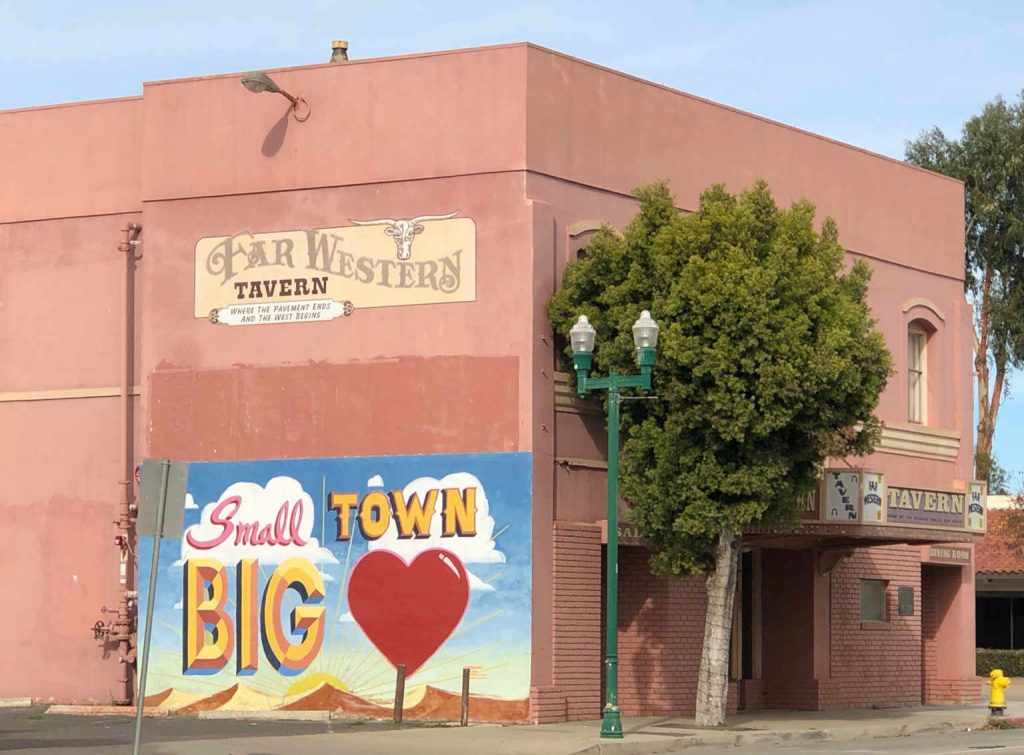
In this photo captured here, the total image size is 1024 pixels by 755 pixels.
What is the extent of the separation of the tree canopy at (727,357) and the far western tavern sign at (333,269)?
5.71 ft

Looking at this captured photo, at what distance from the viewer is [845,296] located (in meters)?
24.3

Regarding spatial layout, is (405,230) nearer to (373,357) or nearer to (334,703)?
(373,357)

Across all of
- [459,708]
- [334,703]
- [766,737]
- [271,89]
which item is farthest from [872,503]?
[271,89]

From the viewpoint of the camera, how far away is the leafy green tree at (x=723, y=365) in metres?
23.4

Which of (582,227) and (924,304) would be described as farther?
(924,304)

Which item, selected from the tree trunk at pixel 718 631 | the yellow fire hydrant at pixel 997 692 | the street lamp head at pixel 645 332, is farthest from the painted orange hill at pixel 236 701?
the yellow fire hydrant at pixel 997 692

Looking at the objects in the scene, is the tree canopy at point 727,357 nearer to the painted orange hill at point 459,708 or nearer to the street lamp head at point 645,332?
the street lamp head at point 645,332

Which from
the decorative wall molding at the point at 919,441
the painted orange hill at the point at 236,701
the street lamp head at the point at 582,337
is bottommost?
the painted orange hill at the point at 236,701

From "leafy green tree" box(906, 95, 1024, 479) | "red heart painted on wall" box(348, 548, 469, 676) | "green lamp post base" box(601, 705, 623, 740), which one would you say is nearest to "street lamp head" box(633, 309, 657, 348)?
"green lamp post base" box(601, 705, 623, 740)

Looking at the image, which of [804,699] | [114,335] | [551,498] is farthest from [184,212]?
[804,699]

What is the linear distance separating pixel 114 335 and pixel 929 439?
14378 mm

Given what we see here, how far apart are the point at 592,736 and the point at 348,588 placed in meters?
4.73

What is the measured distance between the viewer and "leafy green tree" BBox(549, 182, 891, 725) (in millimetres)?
23438

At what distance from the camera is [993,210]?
53.7 m
